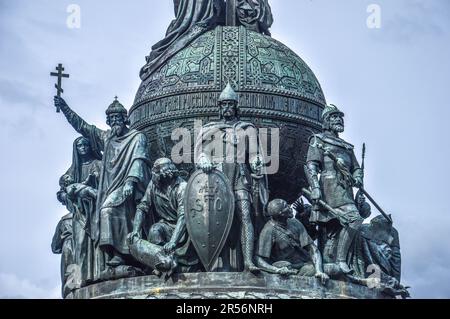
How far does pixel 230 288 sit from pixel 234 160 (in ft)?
9.46

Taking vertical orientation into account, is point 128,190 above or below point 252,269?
above

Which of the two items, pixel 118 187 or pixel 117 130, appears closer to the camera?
pixel 118 187

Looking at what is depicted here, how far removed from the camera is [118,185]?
5391 cm

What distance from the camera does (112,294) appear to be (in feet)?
172

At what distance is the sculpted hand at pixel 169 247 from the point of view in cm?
5228

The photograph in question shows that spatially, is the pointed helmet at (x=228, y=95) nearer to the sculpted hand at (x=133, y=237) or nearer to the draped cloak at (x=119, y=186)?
the draped cloak at (x=119, y=186)

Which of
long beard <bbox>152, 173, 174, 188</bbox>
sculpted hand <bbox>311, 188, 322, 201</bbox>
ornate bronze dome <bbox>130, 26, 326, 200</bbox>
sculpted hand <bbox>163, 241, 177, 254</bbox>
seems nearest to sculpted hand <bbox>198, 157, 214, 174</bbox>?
long beard <bbox>152, 173, 174, 188</bbox>

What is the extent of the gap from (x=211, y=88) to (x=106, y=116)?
2323mm

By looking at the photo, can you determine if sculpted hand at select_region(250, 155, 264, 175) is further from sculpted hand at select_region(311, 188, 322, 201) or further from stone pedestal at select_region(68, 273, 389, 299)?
stone pedestal at select_region(68, 273, 389, 299)

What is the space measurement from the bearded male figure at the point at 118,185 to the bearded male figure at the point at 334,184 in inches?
138

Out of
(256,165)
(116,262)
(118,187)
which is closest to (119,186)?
(118,187)

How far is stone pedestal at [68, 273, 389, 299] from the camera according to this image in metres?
51.7

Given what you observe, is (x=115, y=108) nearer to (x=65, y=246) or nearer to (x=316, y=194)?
(x=65, y=246)
